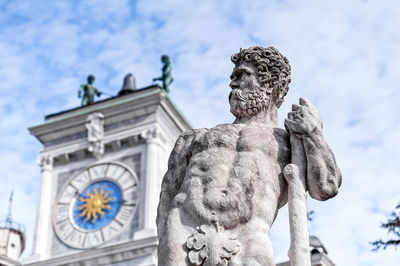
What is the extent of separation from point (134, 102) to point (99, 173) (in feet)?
8.20

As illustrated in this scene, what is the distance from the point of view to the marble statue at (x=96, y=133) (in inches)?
998

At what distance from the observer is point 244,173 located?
17.1 feet

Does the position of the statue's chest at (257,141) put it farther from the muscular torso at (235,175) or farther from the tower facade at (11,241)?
the tower facade at (11,241)

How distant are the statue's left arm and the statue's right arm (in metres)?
0.73

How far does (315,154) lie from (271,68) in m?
0.81

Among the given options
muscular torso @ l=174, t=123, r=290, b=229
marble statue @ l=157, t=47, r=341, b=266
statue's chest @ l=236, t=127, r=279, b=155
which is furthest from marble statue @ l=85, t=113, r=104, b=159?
statue's chest @ l=236, t=127, r=279, b=155

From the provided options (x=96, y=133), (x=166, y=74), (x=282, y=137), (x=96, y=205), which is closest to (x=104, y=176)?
(x=96, y=205)

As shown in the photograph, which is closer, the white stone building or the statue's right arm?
the statue's right arm

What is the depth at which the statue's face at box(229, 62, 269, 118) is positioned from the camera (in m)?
5.69

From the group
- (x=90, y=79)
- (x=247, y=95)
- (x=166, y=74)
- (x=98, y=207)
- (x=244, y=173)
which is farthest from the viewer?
(x=90, y=79)

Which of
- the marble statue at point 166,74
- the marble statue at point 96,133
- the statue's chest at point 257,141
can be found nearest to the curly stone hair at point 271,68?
the statue's chest at point 257,141

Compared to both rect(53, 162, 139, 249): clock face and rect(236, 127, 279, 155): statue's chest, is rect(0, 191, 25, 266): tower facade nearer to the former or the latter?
rect(53, 162, 139, 249): clock face

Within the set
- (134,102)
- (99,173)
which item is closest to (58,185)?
(99,173)

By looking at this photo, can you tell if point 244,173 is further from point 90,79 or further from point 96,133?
point 90,79
